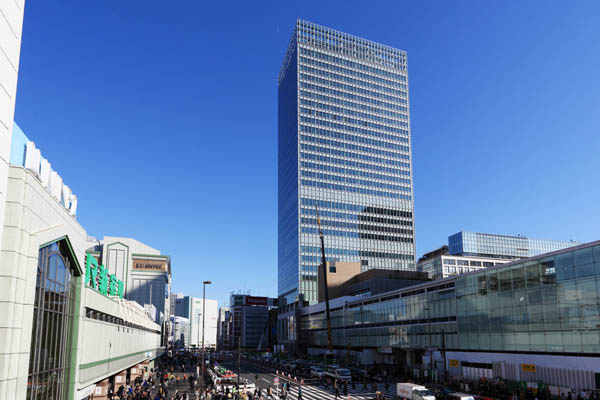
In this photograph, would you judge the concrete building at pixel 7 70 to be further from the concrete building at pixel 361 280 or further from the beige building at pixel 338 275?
the beige building at pixel 338 275

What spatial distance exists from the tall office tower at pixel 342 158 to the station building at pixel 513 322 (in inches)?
2918

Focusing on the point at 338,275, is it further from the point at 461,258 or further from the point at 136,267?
the point at 461,258

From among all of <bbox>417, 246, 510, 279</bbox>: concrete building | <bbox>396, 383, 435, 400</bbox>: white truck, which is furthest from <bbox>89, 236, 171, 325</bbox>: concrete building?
<bbox>396, 383, 435, 400</bbox>: white truck

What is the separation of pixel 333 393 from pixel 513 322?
19874 mm

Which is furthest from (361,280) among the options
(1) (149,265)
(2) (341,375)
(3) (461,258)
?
(3) (461,258)

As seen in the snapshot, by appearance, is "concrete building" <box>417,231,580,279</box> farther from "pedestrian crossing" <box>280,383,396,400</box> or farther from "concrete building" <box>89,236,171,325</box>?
"pedestrian crossing" <box>280,383,396,400</box>

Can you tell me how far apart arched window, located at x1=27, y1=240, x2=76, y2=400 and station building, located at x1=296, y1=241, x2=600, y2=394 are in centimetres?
3823

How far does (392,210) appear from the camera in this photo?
534ft

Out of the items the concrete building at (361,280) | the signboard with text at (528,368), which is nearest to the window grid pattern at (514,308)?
the signboard with text at (528,368)

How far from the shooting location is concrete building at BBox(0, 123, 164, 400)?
17766mm

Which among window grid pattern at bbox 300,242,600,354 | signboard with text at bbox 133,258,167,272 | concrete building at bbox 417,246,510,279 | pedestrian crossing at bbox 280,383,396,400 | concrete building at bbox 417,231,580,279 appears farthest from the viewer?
concrete building at bbox 417,231,580,279

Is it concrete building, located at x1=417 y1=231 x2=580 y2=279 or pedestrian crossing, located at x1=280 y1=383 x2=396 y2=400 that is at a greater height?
concrete building, located at x1=417 y1=231 x2=580 y2=279

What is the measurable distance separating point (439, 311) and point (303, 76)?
375ft

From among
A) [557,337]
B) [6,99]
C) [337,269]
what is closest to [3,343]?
[6,99]
